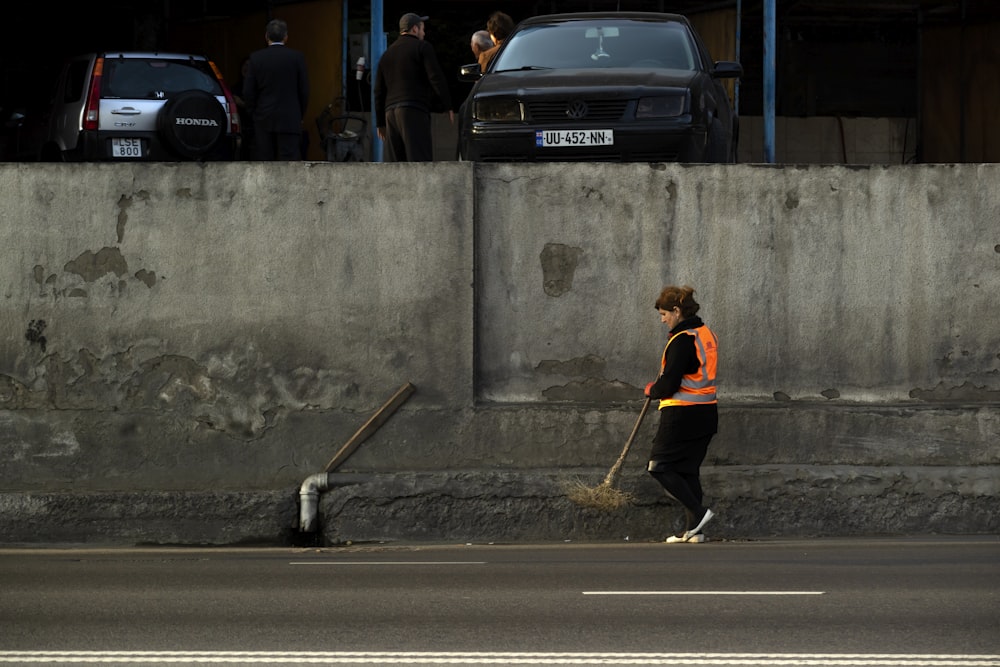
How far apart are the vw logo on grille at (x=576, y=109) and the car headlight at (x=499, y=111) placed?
0.36 metres

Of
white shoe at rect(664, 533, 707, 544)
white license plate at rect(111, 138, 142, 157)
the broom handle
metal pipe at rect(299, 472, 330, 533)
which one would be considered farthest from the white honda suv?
white shoe at rect(664, 533, 707, 544)

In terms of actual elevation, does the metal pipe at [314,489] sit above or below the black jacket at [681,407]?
below

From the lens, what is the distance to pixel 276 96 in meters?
13.4

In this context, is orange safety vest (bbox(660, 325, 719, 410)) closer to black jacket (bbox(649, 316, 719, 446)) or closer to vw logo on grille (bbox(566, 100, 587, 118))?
black jacket (bbox(649, 316, 719, 446))

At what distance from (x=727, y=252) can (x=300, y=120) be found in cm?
462

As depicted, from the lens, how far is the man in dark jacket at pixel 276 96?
527 inches

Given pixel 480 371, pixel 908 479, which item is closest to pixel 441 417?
pixel 480 371

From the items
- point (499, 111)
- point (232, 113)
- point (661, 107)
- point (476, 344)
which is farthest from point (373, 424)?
point (232, 113)

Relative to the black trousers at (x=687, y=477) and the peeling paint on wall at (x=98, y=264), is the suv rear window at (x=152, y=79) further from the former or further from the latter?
the black trousers at (x=687, y=477)

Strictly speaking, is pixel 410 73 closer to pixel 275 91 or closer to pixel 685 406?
pixel 275 91

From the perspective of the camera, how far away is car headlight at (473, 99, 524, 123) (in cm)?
1166

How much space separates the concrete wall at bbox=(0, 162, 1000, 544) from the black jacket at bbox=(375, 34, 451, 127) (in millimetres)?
2415

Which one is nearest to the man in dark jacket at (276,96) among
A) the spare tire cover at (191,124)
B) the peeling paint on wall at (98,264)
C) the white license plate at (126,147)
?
the spare tire cover at (191,124)

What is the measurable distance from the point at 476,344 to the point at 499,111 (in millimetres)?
2103
